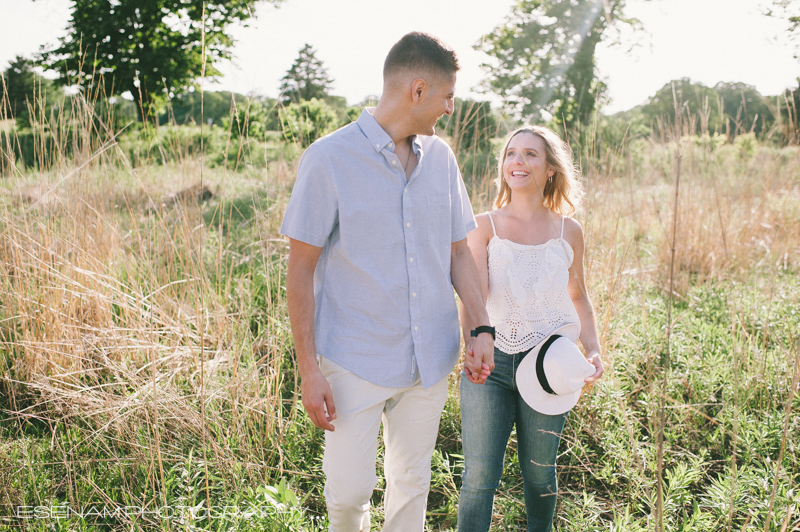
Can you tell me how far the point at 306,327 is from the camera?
4.51 feet

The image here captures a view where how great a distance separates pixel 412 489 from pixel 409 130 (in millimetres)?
1103

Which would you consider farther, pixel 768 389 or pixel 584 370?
pixel 768 389

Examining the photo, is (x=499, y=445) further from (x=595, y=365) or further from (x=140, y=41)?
(x=140, y=41)

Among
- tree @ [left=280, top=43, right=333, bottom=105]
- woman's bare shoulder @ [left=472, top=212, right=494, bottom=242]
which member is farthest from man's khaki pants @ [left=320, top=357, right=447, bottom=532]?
tree @ [left=280, top=43, right=333, bottom=105]

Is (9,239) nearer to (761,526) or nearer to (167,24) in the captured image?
(761,526)

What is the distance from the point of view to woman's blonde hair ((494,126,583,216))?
192 cm

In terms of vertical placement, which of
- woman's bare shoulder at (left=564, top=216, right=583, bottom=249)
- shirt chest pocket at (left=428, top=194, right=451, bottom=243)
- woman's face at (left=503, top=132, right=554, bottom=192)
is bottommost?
woman's bare shoulder at (left=564, top=216, right=583, bottom=249)

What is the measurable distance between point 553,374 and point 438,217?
626mm

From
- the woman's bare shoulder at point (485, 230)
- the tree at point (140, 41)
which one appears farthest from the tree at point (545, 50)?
the woman's bare shoulder at point (485, 230)

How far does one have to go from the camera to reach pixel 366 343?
1.42 metres

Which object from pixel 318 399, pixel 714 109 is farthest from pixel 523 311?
pixel 714 109

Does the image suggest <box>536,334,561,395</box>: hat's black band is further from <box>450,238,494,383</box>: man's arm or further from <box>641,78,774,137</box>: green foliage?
<box>641,78,774,137</box>: green foliage

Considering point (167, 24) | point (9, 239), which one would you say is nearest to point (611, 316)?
point (9, 239)

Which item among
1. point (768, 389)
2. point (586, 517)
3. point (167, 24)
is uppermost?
point (167, 24)
